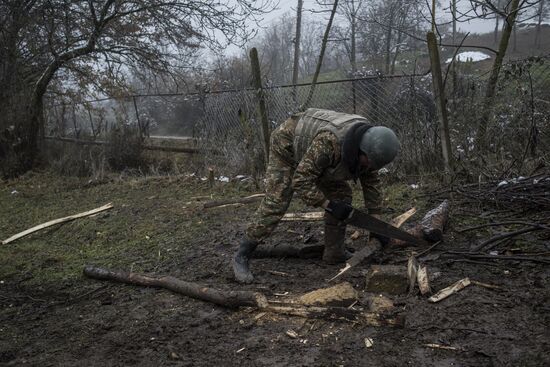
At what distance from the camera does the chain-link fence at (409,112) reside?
5.29 metres

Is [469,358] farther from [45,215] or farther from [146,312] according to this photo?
[45,215]

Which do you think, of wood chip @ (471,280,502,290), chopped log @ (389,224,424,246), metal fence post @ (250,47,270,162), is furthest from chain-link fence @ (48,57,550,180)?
wood chip @ (471,280,502,290)

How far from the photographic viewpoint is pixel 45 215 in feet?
23.9

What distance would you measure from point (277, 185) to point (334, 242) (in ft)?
2.31

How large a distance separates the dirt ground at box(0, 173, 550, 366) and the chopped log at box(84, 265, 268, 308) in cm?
6

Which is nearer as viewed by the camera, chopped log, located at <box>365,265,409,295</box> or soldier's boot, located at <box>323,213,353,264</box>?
chopped log, located at <box>365,265,409,295</box>

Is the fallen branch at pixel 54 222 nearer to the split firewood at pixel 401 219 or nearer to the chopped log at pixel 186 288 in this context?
the chopped log at pixel 186 288

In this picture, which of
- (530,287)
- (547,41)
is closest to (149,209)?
(530,287)

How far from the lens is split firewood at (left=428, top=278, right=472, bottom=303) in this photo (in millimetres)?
3175

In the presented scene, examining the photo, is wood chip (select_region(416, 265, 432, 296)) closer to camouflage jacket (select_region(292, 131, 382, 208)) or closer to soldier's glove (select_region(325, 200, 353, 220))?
soldier's glove (select_region(325, 200, 353, 220))

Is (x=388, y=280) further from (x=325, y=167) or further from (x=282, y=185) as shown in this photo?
(x=282, y=185)

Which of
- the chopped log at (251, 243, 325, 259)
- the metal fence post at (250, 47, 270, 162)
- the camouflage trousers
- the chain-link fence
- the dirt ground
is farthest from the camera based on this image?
the metal fence post at (250, 47, 270, 162)

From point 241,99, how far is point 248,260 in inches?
176

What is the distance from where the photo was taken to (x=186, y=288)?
3.65m
